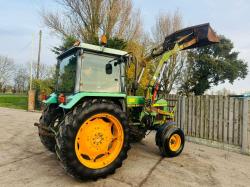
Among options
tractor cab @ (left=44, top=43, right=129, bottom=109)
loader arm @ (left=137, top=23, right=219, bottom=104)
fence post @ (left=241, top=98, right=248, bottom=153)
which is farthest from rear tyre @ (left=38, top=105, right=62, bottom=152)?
fence post @ (left=241, top=98, right=248, bottom=153)

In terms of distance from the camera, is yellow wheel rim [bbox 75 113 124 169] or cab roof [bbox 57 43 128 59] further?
cab roof [bbox 57 43 128 59]

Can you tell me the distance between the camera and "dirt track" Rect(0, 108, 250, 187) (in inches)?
128

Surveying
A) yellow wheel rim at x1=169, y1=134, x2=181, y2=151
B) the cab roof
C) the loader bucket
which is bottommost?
yellow wheel rim at x1=169, y1=134, x2=181, y2=151

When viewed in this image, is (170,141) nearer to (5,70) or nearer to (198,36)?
(198,36)

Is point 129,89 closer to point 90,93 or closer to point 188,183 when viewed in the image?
point 90,93

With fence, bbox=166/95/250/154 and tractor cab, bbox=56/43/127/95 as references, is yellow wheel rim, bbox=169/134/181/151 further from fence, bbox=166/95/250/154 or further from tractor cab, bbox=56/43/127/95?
fence, bbox=166/95/250/154

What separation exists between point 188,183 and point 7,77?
54698 millimetres

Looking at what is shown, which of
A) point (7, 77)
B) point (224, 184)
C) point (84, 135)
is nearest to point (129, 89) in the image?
point (84, 135)

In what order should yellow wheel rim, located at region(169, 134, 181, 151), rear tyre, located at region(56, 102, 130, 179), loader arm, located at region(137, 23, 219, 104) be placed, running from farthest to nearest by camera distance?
loader arm, located at region(137, 23, 219, 104)
yellow wheel rim, located at region(169, 134, 181, 151)
rear tyre, located at region(56, 102, 130, 179)

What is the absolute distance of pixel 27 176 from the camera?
3.36m

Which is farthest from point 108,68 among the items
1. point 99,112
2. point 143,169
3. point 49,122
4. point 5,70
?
point 5,70

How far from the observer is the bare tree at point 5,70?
47062mm

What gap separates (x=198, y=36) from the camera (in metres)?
4.94

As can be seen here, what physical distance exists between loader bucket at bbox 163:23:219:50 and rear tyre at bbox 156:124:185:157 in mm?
2052
